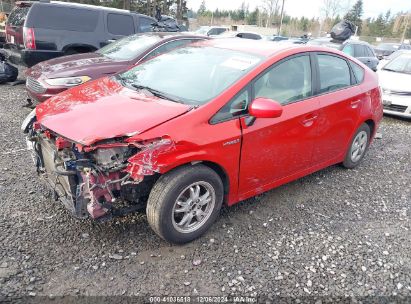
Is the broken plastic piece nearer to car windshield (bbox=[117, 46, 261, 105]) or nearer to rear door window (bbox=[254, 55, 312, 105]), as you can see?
car windshield (bbox=[117, 46, 261, 105])

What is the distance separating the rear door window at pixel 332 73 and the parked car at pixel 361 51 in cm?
759

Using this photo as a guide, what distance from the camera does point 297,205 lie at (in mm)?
3789

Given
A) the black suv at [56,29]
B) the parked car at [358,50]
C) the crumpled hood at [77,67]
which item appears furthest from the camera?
the parked car at [358,50]

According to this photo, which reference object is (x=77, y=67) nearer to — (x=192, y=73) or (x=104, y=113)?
(x=192, y=73)

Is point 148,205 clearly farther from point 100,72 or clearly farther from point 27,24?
point 27,24

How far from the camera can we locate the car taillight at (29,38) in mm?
7613

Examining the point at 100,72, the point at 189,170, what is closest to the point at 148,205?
the point at 189,170

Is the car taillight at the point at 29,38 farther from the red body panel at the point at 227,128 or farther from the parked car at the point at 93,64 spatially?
the red body panel at the point at 227,128

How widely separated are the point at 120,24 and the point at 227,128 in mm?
7076

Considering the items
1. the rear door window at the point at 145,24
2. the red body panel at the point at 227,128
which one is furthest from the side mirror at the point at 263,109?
the rear door window at the point at 145,24

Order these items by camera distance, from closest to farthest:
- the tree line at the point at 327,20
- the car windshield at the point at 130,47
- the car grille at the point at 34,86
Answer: the car grille at the point at 34,86, the car windshield at the point at 130,47, the tree line at the point at 327,20

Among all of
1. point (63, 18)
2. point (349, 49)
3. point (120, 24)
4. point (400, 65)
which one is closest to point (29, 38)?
point (63, 18)

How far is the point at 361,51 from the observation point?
12.0 m

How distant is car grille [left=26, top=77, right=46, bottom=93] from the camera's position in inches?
216
